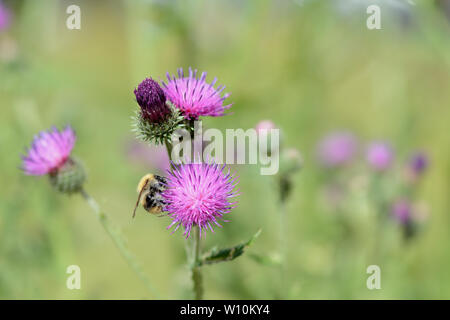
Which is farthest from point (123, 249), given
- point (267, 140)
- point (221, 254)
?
point (267, 140)

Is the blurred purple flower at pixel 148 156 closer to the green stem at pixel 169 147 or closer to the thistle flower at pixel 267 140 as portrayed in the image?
the thistle flower at pixel 267 140

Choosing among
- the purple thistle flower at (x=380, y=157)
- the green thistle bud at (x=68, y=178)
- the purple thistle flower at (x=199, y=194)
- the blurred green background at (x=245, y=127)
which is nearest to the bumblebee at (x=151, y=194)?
the purple thistle flower at (x=199, y=194)

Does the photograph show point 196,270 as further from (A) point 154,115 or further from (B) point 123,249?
(A) point 154,115

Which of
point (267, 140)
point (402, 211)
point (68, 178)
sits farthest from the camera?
point (402, 211)

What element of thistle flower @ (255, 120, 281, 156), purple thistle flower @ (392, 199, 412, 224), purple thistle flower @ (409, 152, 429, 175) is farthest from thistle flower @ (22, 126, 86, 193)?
purple thistle flower @ (409, 152, 429, 175)

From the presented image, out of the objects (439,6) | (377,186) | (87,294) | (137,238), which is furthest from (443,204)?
(87,294)

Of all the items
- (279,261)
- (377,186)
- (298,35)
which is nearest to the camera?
(279,261)

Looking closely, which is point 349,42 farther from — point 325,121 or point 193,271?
point 193,271
